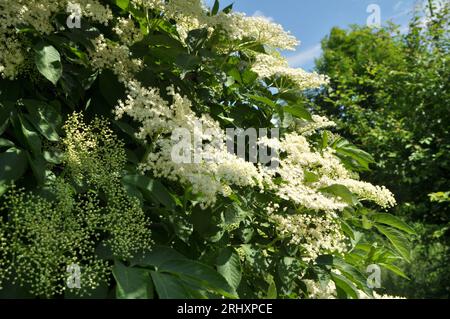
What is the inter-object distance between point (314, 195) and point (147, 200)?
540 millimetres

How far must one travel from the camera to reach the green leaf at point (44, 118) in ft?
4.93

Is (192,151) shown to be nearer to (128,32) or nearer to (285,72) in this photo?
(128,32)

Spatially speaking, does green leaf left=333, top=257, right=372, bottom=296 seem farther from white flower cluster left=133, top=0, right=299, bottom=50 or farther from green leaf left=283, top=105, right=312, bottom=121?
white flower cluster left=133, top=0, right=299, bottom=50

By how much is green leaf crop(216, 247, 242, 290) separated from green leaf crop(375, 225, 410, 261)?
2.75ft

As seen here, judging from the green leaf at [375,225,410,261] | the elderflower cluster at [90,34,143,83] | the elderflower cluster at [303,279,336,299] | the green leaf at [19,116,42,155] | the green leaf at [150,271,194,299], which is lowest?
the elderflower cluster at [303,279,336,299]

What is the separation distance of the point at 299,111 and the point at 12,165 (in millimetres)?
1185

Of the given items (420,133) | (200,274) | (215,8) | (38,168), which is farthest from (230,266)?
(420,133)

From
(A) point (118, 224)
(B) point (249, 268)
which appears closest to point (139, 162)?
(A) point (118, 224)

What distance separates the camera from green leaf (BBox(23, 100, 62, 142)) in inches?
59.2

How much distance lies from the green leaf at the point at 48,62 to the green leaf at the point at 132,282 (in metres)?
0.68

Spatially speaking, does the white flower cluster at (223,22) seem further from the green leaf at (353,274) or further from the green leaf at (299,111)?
the green leaf at (353,274)

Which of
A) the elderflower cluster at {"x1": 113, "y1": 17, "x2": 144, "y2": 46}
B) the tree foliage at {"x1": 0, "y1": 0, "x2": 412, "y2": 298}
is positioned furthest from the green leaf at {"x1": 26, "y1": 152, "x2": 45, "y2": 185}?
the elderflower cluster at {"x1": 113, "y1": 17, "x2": 144, "y2": 46}

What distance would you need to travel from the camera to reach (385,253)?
2.14 metres

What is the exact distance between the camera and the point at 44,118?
1569 mm
